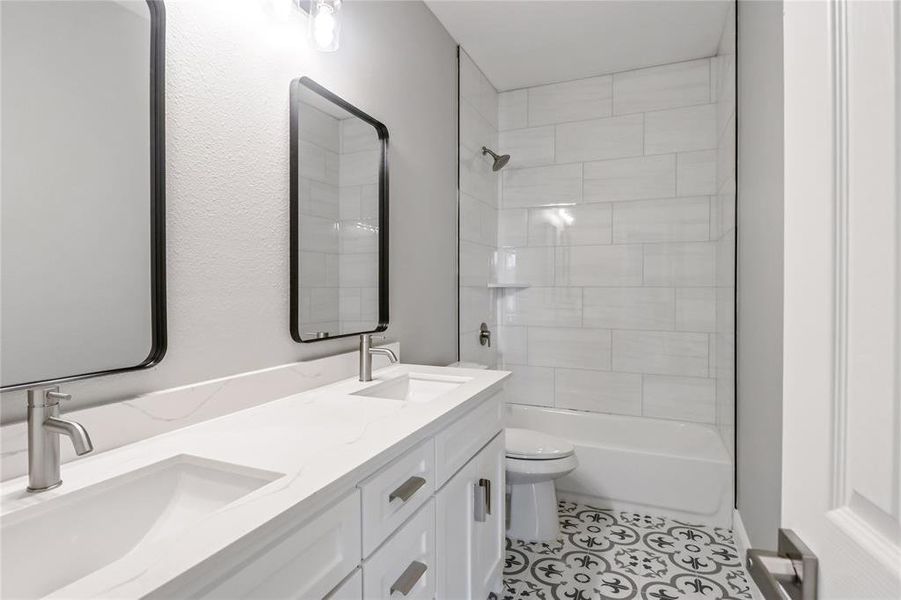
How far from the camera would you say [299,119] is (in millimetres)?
1456

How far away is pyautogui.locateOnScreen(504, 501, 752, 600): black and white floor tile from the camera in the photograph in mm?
1854

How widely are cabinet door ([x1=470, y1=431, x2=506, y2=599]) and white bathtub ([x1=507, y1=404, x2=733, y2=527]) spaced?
1070 mm

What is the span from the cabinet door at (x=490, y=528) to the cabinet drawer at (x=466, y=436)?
0.19 feet

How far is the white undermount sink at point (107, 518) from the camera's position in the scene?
2.13 feet

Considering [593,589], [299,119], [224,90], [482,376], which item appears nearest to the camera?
[224,90]

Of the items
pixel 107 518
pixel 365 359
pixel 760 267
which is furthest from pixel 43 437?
pixel 760 267

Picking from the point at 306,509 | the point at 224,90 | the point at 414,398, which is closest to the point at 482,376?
the point at 414,398

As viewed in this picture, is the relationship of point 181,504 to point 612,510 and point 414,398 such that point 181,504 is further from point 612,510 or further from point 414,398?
point 612,510

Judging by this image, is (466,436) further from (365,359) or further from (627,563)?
(627,563)

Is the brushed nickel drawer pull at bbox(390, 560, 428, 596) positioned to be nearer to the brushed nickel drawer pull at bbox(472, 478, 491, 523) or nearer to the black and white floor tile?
the brushed nickel drawer pull at bbox(472, 478, 491, 523)

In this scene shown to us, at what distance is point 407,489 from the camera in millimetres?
1021

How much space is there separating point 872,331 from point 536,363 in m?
2.86

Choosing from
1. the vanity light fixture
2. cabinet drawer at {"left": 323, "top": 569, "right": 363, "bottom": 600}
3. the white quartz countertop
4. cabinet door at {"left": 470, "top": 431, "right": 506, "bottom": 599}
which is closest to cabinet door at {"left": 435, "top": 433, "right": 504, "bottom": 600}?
cabinet door at {"left": 470, "top": 431, "right": 506, "bottom": 599}

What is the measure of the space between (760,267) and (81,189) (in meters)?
2.03
